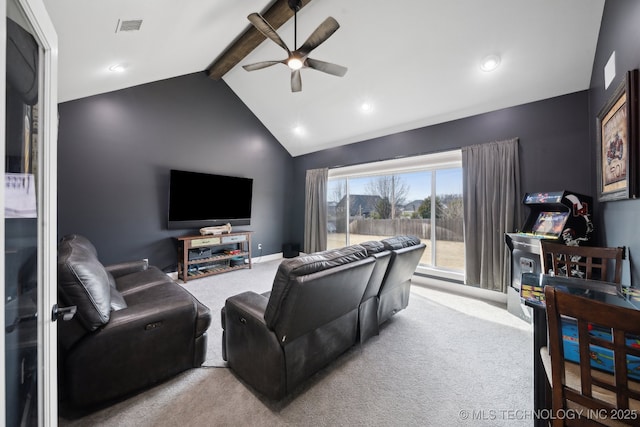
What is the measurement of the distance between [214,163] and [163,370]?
377 centimetres

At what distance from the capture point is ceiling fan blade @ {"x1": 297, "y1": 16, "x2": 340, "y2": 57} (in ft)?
6.93

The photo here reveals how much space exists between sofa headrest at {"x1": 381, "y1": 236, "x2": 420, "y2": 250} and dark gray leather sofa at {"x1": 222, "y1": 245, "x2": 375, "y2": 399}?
0.38m

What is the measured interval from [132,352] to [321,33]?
2.87 meters

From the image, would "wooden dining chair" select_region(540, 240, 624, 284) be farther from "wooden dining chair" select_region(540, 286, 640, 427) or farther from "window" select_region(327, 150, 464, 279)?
"window" select_region(327, 150, 464, 279)

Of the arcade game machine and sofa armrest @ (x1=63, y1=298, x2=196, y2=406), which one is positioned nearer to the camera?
sofa armrest @ (x1=63, y1=298, x2=196, y2=406)

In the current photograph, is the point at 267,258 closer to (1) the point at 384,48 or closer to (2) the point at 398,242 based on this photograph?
(2) the point at 398,242

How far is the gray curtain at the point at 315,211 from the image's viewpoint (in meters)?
5.48

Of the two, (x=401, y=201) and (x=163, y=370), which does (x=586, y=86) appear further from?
(x=163, y=370)

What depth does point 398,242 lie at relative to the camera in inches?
90.0

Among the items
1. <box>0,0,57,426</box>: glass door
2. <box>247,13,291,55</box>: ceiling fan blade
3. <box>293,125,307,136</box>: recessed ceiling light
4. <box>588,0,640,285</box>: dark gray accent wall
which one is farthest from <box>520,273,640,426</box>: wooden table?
<box>293,125,307,136</box>: recessed ceiling light

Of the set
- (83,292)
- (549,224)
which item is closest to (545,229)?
(549,224)

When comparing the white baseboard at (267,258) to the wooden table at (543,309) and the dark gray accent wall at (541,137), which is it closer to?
the dark gray accent wall at (541,137)

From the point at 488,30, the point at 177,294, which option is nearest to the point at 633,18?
the point at 488,30

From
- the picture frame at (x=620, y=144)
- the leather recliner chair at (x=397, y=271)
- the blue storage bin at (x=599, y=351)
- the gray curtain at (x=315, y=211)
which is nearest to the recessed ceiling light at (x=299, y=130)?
the gray curtain at (x=315, y=211)
